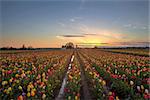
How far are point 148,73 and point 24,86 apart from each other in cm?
564

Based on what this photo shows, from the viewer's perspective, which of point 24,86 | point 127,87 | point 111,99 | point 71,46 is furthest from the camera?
point 71,46

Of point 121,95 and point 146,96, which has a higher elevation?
point 146,96

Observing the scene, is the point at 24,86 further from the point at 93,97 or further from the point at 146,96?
the point at 146,96

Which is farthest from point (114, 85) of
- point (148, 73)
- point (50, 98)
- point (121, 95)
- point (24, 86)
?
point (24, 86)

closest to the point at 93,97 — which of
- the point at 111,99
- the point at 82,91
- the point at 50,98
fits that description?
the point at 82,91

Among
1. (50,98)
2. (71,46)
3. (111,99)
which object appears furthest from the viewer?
(71,46)

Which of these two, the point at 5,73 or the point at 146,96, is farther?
the point at 5,73

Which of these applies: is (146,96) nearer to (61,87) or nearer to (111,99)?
(111,99)

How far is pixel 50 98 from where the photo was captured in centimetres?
676

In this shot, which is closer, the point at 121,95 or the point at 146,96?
the point at 146,96

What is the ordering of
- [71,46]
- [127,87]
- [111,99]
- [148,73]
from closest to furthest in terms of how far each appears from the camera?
1. [111,99]
2. [127,87]
3. [148,73]
4. [71,46]

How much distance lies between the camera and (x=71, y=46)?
146750 millimetres

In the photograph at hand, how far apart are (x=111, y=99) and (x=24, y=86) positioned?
13.1ft

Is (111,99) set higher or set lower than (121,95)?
higher
